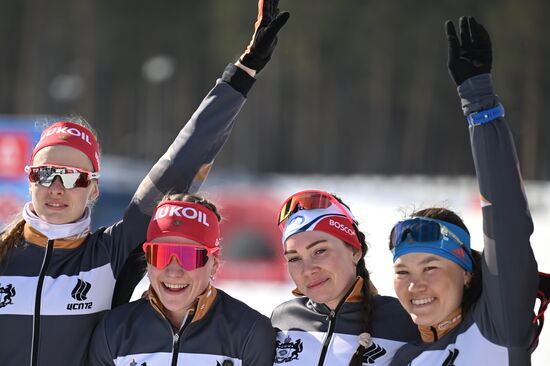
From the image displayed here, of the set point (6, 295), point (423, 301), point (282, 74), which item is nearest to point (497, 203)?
point (423, 301)

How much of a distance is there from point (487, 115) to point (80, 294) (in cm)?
175

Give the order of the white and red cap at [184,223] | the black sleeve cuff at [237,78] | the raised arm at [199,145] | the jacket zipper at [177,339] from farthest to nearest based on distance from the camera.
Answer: the black sleeve cuff at [237,78] → the raised arm at [199,145] → the white and red cap at [184,223] → the jacket zipper at [177,339]

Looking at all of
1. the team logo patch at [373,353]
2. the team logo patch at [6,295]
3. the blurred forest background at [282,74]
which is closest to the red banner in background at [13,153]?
the team logo patch at [6,295]

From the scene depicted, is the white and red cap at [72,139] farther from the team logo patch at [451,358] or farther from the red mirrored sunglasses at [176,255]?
the team logo patch at [451,358]

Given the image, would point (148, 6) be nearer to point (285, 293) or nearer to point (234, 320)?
point (285, 293)

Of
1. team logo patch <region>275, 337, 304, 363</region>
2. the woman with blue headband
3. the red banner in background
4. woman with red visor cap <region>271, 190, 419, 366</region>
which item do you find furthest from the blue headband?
the red banner in background

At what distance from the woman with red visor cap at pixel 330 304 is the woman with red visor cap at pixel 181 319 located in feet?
0.48

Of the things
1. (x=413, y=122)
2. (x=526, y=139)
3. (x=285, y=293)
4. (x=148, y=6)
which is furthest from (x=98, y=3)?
(x=285, y=293)

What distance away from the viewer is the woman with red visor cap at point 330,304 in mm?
3229

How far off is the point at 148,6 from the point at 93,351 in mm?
49020

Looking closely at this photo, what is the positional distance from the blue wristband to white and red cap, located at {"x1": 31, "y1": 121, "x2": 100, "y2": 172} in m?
1.64

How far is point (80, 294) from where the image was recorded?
3336 mm

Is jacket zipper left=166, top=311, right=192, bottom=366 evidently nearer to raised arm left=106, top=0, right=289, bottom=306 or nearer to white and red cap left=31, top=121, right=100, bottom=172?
raised arm left=106, top=0, right=289, bottom=306

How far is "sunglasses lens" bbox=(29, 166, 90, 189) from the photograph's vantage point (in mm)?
3363
